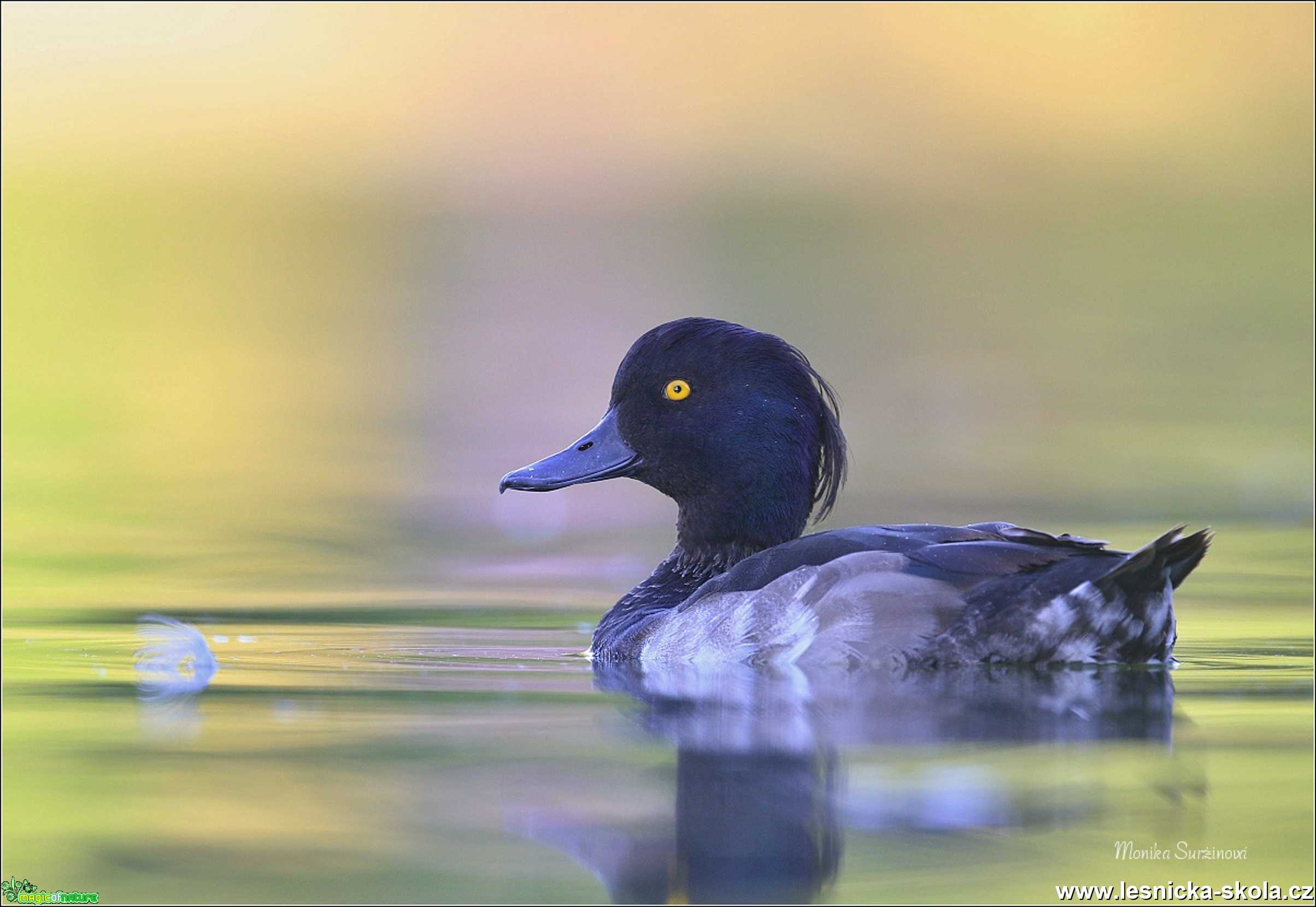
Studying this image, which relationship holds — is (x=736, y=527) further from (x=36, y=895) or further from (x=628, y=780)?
(x=36, y=895)

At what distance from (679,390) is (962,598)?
6.54ft

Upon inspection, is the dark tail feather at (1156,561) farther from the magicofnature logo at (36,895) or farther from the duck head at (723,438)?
the magicofnature logo at (36,895)

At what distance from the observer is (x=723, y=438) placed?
7770mm

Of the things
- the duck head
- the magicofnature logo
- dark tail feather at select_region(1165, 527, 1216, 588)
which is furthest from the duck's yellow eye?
the magicofnature logo

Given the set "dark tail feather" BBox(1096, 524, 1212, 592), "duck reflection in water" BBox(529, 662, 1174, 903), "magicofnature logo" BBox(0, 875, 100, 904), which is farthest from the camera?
"dark tail feather" BBox(1096, 524, 1212, 592)

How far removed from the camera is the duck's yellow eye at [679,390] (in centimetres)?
784

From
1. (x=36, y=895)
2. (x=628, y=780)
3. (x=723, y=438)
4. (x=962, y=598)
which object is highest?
(x=723, y=438)

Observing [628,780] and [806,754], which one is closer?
[628,780]

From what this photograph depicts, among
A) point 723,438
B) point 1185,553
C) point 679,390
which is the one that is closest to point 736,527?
point 723,438

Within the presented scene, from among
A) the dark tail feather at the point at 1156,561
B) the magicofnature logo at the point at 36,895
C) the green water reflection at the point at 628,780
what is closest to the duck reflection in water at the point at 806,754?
the green water reflection at the point at 628,780

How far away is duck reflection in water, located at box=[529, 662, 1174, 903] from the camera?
3.94 metres

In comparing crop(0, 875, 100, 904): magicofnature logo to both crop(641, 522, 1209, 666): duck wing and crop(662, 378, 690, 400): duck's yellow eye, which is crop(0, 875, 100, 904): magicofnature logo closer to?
crop(641, 522, 1209, 666): duck wing

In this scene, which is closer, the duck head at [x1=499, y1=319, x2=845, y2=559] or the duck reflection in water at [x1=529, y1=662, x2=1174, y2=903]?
the duck reflection in water at [x1=529, y1=662, x2=1174, y2=903]

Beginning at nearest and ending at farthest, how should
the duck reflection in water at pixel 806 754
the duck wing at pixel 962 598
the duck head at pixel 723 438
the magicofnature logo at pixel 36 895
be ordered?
the magicofnature logo at pixel 36 895, the duck reflection in water at pixel 806 754, the duck wing at pixel 962 598, the duck head at pixel 723 438
